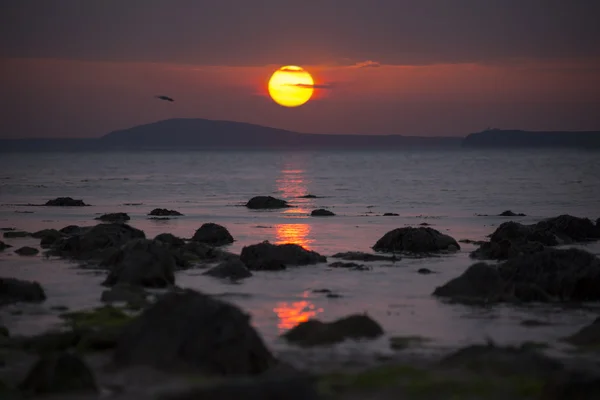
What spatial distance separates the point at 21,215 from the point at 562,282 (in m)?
26.4

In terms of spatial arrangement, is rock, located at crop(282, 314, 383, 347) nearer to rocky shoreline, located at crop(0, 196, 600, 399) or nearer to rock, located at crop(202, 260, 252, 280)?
rocky shoreline, located at crop(0, 196, 600, 399)

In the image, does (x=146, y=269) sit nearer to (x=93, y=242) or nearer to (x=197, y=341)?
(x=93, y=242)

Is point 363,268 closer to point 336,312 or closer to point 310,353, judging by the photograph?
point 336,312

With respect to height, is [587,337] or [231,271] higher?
[587,337]

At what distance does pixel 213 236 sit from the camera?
79.8ft

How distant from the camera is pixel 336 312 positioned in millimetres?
13586

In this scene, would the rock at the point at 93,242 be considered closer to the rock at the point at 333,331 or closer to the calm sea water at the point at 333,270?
the calm sea water at the point at 333,270

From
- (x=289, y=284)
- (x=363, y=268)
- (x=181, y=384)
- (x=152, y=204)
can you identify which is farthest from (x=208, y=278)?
(x=152, y=204)

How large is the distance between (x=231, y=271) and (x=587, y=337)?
743 cm

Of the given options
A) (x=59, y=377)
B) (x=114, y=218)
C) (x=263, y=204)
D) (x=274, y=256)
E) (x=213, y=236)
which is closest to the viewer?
(x=59, y=377)

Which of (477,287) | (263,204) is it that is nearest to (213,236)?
(477,287)

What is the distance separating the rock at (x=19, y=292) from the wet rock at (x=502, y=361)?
7.13 m

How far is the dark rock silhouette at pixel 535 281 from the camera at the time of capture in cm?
1452

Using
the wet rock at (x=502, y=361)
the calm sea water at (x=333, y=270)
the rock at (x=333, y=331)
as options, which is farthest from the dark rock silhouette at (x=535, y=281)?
the wet rock at (x=502, y=361)
